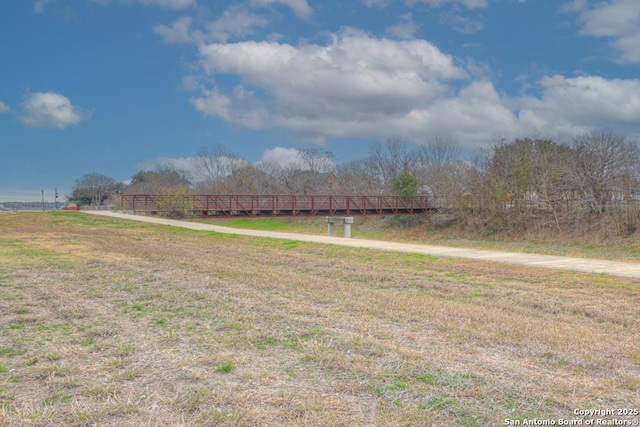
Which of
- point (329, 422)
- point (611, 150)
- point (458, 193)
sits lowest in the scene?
point (329, 422)

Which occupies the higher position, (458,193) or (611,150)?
(611,150)

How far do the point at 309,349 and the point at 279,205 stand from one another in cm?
2977

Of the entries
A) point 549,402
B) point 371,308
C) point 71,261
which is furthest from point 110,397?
point 71,261

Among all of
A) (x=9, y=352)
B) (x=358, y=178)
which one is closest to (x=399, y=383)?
(x=9, y=352)

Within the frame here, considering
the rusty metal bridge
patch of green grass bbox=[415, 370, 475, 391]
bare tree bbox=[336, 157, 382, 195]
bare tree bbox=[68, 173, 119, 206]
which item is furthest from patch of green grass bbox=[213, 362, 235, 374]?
bare tree bbox=[68, 173, 119, 206]

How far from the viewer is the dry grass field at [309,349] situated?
10.9 feet

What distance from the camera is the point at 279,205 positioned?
34125 mm

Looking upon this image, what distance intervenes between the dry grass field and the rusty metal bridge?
2316 cm

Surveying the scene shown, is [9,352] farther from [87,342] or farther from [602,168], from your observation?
[602,168]

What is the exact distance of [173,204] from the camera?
124 ft

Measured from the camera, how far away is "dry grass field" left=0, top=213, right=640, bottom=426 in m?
3.31

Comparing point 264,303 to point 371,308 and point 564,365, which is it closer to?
point 371,308

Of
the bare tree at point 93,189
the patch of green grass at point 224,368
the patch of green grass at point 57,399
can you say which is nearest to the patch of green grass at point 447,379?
the patch of green grass at point 224,368

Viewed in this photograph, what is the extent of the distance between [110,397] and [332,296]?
4.02m
